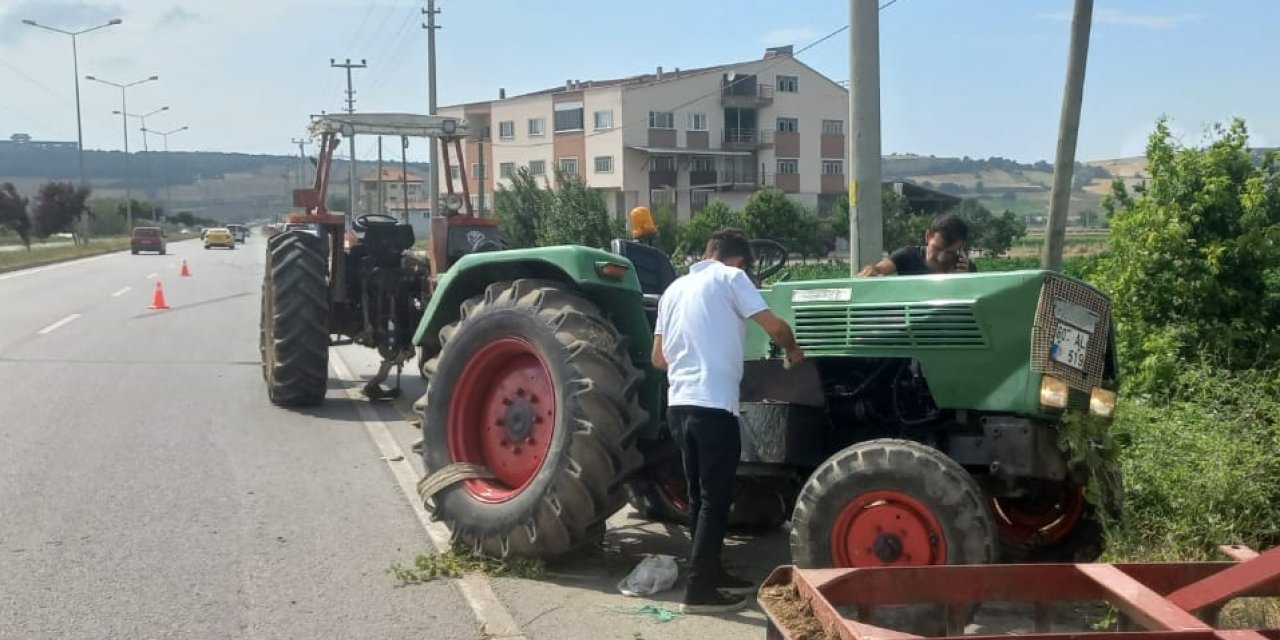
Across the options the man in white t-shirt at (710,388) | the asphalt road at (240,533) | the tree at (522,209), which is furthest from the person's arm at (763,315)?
the tree at (522,209)

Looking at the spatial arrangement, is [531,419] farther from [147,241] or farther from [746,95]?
[746,95]

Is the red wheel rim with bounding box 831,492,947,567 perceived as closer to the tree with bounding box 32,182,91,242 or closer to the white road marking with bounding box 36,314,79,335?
the white road marking with bounding box 36,314,79,335

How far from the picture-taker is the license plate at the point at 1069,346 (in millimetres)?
5023

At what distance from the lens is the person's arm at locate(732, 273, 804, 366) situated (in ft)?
17.1

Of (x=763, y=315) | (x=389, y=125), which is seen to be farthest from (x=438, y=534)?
(x=389, y=125)

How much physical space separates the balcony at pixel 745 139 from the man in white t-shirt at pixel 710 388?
67.3 meters

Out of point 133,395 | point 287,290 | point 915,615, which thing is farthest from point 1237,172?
point 133,395

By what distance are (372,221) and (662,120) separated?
58.5 meters

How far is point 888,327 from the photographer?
5.36m

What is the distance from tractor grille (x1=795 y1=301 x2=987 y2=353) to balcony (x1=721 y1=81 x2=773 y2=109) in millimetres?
66526

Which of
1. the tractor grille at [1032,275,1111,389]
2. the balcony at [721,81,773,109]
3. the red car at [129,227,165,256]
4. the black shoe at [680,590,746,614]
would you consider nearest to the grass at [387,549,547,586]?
the black shoe at [680,590,746,614]

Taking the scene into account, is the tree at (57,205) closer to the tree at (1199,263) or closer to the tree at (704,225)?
the tree at (704,225)

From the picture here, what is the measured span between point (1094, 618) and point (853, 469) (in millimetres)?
1195

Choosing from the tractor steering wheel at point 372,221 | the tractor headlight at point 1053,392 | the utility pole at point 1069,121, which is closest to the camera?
the tractor headlight at point 1053,392
